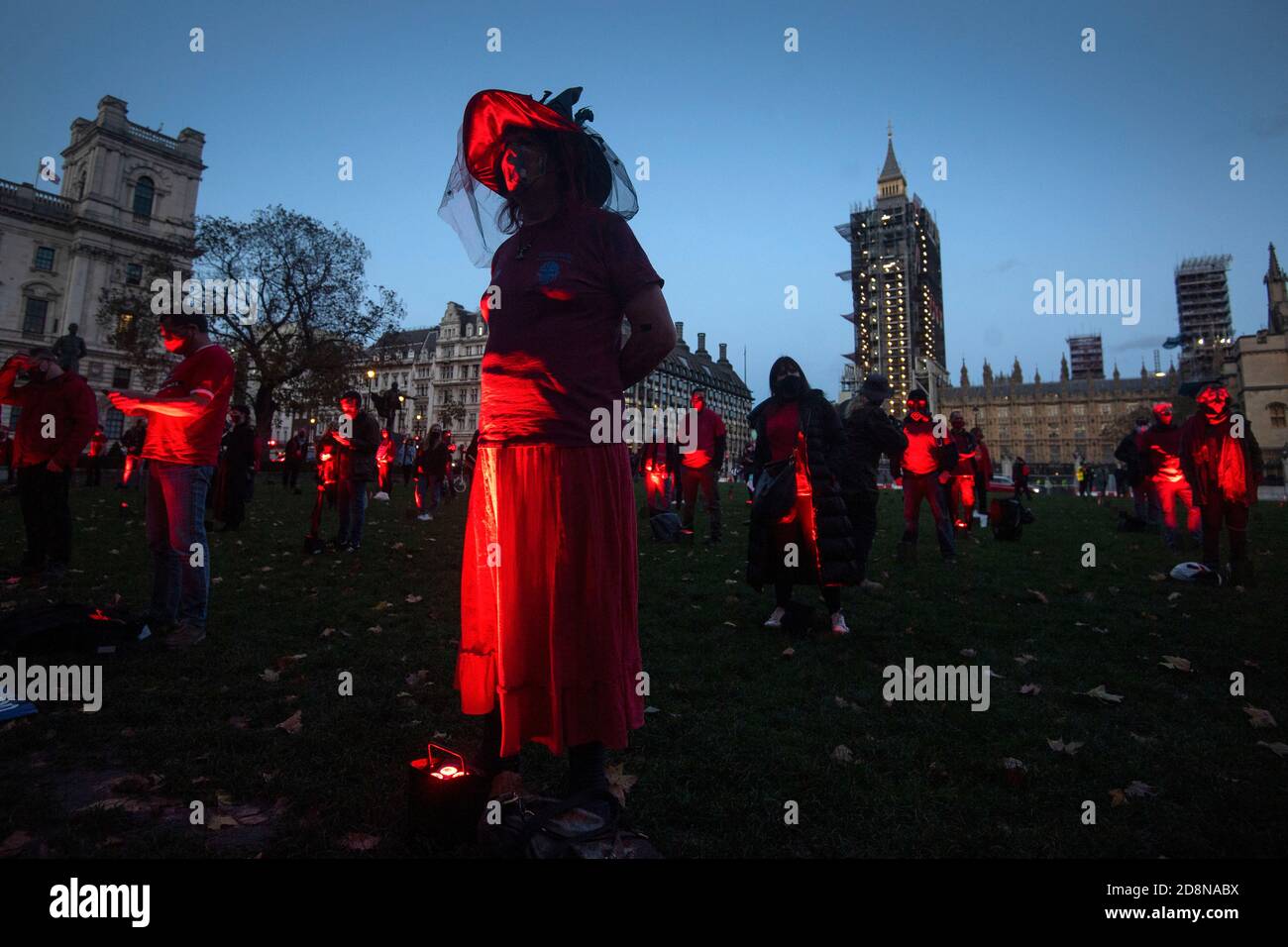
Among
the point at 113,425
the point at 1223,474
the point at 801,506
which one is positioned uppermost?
the point at 113,425

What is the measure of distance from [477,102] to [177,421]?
3.80m

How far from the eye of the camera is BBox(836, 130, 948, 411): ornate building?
140 m

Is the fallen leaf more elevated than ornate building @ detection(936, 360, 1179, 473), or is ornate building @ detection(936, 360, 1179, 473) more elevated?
ornate building @ detection(936, 360, 1179, 473)

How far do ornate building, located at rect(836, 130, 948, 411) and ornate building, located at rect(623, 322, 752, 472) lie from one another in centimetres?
3034

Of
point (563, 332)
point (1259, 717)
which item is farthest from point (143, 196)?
point (1259, 717)

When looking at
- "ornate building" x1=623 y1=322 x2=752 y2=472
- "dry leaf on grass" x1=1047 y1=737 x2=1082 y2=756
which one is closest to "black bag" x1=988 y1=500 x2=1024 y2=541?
"dry leaf on grass" x1=1047 y1=737 x2=1082 y2=756

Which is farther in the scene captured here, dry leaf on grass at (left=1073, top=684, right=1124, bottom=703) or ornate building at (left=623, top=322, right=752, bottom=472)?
ornate building at (left=623, top=322, right=752, bottom=472)

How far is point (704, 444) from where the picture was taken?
11.5 m

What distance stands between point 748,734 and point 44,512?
8.20 metres

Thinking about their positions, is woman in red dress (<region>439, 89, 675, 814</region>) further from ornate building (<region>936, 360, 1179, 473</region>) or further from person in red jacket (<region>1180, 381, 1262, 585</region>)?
ornate building (<region>936, 360, 1179, 473</region>)

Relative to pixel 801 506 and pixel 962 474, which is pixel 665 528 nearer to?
pixel 801 506

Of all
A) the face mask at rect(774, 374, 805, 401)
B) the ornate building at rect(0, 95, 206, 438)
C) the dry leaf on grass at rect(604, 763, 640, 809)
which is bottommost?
the dry leaf on grass at rect(604, 763, 640, 809)
